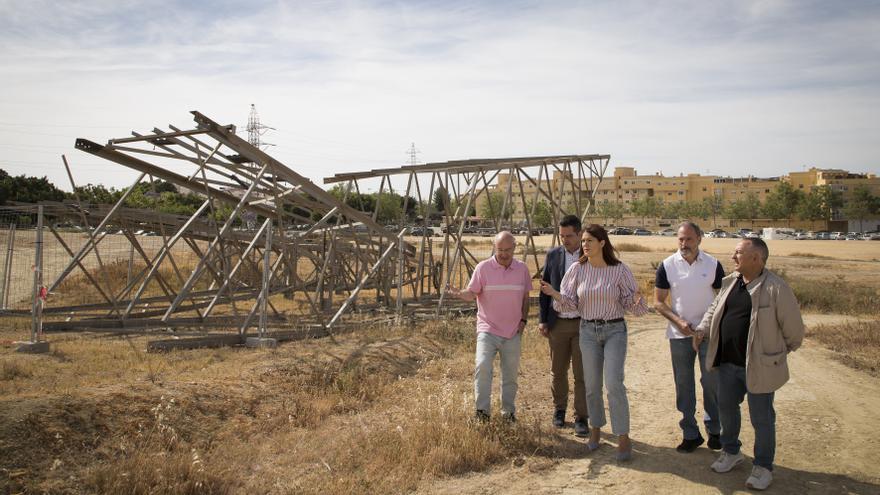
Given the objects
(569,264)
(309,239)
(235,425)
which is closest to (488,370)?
(569,264)

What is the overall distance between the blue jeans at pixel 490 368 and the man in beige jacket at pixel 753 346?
174cm

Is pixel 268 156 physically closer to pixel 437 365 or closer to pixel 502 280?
pixel 437 365

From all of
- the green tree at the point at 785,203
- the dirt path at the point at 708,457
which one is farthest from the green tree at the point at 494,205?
the green tree at the point at 785,203

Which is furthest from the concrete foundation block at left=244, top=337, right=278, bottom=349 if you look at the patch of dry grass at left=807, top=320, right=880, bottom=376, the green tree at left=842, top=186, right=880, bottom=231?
the green tree at left=842, top=186, right=880, bottom=231

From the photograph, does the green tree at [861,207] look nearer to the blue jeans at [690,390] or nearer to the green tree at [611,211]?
the green tree at [611,211]

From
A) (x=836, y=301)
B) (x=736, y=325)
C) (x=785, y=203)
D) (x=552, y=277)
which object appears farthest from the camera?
(x=785, y=203)

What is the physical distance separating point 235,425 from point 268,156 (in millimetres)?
6098

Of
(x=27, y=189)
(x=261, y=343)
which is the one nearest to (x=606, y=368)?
(x=261, y=343)

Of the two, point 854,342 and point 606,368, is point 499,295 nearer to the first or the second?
point 606,368

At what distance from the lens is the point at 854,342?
11.0 m

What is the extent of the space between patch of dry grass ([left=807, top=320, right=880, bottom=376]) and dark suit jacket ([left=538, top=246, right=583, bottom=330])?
5.52m

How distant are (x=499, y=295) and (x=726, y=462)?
7.75ft

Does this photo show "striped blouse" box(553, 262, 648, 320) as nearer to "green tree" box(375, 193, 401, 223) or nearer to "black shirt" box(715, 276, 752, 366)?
"black shirt" box(715, 276, 752, 366)

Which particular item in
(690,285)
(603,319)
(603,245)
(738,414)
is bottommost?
(738,414)
